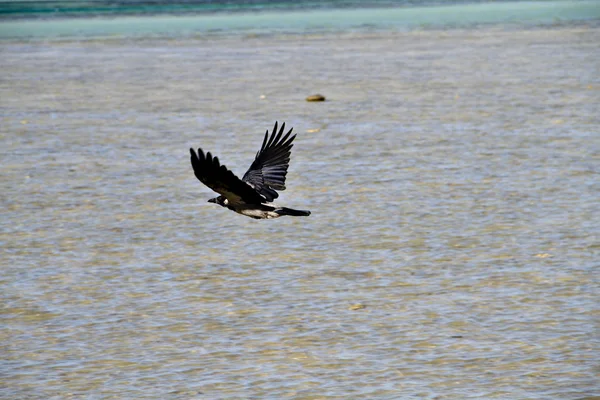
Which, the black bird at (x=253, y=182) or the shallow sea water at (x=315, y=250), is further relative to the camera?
the black bird at (x=253, y=182)

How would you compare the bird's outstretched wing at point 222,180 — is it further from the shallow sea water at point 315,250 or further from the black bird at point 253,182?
the shallow sea water at point 315,250

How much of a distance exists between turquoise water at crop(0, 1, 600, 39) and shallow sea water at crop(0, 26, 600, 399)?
19.2 meters

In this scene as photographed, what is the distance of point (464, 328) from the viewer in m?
6.71

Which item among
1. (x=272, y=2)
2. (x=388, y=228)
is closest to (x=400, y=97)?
(x=388, y=228)

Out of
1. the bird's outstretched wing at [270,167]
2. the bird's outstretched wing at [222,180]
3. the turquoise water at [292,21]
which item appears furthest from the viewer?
the turquoise water at [292,21]

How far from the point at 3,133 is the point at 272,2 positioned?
1926 inches

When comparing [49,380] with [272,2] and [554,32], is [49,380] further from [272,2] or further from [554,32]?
[272,2]

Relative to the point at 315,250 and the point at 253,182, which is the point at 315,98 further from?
the point at 253,182

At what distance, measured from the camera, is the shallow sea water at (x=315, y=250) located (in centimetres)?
611

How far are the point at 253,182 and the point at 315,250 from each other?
3.06ft

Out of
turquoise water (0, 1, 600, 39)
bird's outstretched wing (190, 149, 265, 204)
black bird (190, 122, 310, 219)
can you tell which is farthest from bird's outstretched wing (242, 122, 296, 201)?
turquoise water (0, 1, 600, 39)

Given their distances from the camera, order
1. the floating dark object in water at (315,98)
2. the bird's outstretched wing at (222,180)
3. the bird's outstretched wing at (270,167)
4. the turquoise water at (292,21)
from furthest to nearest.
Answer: the turquoise water at (292,21) → the floating dark object in water at (315,98) → the bird's outstretched wing at (270,167) → the bird's outstretched wing at (222,180)

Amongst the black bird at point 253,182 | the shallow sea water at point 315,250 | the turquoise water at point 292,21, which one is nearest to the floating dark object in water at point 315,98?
the shallow sea water at point 315,250

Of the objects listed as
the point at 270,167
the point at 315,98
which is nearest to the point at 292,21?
the point at 315,98
